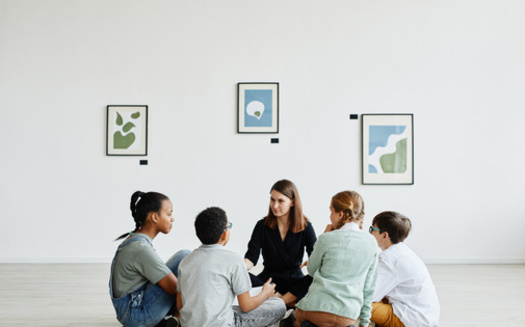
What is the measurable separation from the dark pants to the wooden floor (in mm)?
1024

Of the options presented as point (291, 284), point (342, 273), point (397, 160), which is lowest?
point (291, 284)

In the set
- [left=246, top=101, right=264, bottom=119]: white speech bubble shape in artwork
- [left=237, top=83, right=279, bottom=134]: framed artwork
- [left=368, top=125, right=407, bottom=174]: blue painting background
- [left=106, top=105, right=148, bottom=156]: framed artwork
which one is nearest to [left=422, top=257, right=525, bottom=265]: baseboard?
[left=368, top=125, right=407, bottom=174]: blue painting background

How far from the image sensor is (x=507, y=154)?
575 centimetres

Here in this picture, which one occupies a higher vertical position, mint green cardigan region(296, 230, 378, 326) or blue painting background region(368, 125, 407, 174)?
blue painting background region(368, 125, 407, 174)

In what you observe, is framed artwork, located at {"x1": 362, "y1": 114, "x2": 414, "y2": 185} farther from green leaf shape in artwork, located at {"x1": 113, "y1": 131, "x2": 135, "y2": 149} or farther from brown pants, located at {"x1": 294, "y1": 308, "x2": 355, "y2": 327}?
brown pants, located at {"x1": 294, "y1": 308, "x2": 355, "y2": 327}

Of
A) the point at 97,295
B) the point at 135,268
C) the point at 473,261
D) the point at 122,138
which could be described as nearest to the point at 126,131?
the point at 122,138

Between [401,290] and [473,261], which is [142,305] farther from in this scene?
[473,261]

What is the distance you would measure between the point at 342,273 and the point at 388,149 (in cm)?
356

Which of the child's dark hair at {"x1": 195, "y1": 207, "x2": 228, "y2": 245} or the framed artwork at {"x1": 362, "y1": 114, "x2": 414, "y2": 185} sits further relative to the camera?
the framed artwork at {"x1": 362, "y1": 114, "x2": 414, "y2": 185}

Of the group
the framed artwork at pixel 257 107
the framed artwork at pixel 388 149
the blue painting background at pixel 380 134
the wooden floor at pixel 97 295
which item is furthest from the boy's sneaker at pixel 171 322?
the blue painting background at pixel 380 134

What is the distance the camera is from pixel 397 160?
5711 mm

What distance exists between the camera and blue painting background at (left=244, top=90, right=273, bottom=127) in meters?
5.75

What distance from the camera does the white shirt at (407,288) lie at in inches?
108

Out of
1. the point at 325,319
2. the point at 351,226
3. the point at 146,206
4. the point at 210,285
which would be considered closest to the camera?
the point at 210,285
